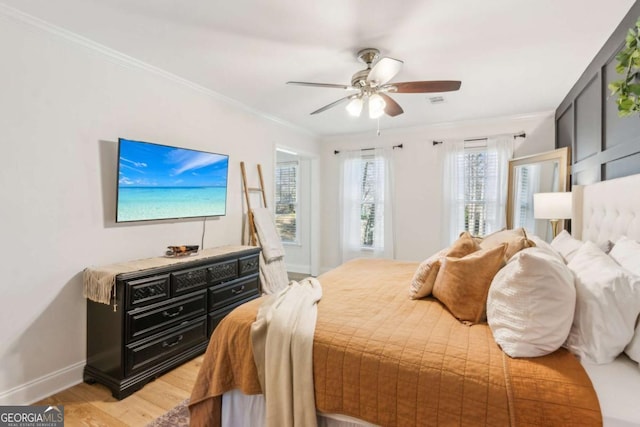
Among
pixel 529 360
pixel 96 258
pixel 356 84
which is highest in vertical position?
pixel 356 84

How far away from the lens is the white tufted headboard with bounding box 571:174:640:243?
1.70 meters

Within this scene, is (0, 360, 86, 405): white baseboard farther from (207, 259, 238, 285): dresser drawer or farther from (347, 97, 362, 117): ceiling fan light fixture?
(347, 97, 362, 117): ceiling fan light fixture

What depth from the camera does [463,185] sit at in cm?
449

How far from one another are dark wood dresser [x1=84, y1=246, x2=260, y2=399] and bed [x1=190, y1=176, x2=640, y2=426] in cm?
85

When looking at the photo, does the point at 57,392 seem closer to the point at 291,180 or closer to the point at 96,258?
the point at 96,258


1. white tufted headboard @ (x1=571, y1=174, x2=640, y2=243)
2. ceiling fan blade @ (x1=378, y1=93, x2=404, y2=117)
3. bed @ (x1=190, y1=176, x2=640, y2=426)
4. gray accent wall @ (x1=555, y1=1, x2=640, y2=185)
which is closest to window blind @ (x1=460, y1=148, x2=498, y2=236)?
gray accent wall @ (x1=555, y1=1, x2=640, y2=185)

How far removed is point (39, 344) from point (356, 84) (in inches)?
119

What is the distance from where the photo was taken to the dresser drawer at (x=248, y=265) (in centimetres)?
323

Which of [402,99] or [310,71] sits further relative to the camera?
[402,99]

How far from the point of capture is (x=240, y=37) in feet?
7.35

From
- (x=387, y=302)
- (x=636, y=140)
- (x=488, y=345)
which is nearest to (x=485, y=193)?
(x=636, y=140)

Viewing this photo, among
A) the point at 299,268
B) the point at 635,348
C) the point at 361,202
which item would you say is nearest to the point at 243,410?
the point at 635,348

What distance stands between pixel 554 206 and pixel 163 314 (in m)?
3.75

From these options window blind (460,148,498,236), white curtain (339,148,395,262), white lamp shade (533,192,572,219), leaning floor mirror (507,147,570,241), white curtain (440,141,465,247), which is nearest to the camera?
white lamp shade (533,192,572,219)
